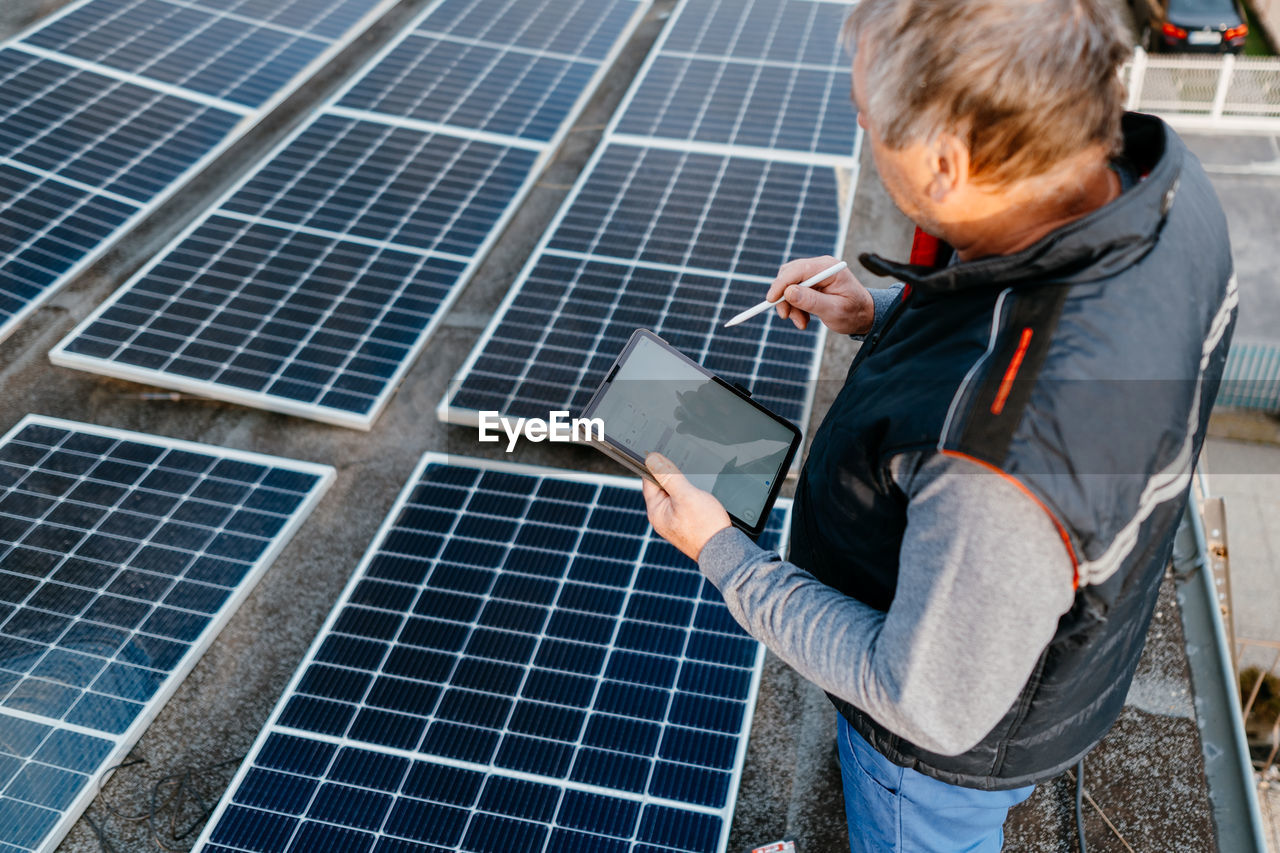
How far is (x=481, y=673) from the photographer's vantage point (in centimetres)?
423

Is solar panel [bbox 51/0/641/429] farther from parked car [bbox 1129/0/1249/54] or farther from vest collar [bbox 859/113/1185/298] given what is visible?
parked car [bbox 1129/0/1249/54]

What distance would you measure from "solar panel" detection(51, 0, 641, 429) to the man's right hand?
297 centimetres

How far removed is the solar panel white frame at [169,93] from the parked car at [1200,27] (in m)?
14.4

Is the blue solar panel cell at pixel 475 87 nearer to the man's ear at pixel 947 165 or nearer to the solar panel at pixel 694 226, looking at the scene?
the solar panel at pixel 694 226

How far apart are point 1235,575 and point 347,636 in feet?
34.1

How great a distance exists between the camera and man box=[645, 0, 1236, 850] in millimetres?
Result: 1842

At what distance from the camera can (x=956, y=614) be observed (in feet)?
6.24

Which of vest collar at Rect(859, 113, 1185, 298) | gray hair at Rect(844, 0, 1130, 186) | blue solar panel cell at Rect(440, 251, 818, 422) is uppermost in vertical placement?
gray hair at Rect(844, 0, 1130, 186)

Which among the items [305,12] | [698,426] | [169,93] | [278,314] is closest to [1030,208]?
[698,426]

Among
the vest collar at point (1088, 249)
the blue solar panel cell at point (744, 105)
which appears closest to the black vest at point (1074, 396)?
the vest collar at point (1088, 249)

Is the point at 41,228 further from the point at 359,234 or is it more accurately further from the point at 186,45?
the point at 186,45

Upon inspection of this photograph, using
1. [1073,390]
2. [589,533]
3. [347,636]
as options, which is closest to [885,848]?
[1073,390]

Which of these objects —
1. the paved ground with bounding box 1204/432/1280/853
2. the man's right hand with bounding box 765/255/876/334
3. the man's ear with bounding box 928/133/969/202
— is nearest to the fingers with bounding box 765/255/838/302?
the man's right hand with bounding box 765/255/876/334

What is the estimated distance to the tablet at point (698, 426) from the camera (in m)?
3.46
